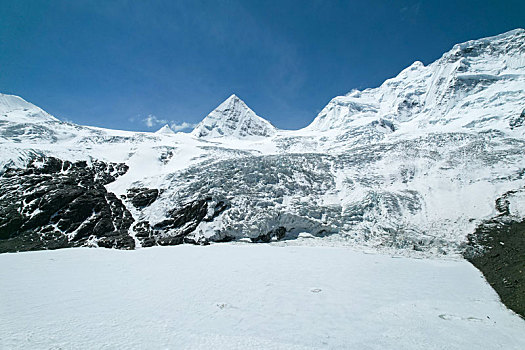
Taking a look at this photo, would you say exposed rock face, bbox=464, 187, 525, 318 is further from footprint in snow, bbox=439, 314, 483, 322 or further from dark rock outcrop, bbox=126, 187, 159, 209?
dark rock outcrop, bbox=126, 187, 159, 209

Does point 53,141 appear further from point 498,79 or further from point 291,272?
point 498,79

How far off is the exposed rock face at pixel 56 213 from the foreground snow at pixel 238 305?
15397 millimetres

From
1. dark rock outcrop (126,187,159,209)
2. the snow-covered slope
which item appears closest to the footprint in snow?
dark rock outcrop (126,187,159,209)

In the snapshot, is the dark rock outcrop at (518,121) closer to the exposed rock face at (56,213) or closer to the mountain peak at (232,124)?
the exposed rock face at (56,213)

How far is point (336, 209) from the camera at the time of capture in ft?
90.8

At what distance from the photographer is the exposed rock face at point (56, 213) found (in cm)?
2677

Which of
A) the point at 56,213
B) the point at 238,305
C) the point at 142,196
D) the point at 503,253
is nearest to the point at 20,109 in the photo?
the point at 56,213

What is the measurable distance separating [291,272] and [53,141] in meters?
81.2

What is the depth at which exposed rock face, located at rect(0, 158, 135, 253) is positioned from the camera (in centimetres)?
2677

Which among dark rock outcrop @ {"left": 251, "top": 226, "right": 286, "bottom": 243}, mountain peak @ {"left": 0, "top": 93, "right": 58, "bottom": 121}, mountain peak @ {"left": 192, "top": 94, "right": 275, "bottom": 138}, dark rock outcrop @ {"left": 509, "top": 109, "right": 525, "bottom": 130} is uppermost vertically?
mountain peak @ {"left": 192, "top": 94, "right": 275, "bottom": 138}

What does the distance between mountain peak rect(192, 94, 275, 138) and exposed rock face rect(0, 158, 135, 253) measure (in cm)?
8546

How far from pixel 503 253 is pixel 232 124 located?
11845 centimetres

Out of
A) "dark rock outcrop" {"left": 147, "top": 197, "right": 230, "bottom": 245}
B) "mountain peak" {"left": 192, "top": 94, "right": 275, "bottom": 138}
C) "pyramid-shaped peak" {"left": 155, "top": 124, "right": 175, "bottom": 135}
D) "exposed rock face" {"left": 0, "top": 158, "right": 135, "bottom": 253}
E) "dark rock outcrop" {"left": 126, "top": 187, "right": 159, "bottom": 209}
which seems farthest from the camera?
"pyramid-shaped peak" {"left": 155, "top": 124, "right": 175, "bottom": 135}

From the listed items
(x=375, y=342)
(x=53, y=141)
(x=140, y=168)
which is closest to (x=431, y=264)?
(x=375, y=342)
